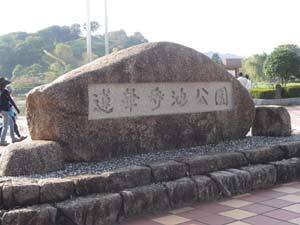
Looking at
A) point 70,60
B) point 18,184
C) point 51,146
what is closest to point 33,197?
point 18,184

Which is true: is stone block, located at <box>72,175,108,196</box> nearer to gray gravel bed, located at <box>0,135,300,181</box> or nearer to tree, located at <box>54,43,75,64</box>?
gray gravel bed, located at <box>0,135,300,181</box>

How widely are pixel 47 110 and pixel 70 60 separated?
194 ft

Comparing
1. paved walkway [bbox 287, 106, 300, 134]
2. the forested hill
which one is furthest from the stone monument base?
the forested hill

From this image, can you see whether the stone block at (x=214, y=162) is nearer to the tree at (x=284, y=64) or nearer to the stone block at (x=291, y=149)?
the stone block at (x=291, y=149)

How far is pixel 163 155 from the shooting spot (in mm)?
5656

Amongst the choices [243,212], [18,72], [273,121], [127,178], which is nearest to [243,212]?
[243,212]

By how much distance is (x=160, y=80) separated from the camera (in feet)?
19.5

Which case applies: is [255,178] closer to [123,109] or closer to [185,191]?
[185,191]

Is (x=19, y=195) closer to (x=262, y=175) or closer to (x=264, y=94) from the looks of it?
(x=262, y=175)

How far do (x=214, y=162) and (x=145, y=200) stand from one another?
4.06 ft

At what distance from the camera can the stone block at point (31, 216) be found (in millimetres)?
3750

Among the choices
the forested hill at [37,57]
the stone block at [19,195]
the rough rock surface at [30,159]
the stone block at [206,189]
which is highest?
the forested hill at [37,57]

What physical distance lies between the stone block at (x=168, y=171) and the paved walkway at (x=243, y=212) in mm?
389

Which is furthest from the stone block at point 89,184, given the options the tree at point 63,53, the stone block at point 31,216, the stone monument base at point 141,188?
the tree at point 63,53
